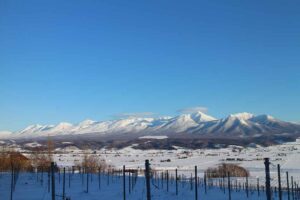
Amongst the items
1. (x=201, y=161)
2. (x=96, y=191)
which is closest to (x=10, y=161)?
(x=96, y=191)

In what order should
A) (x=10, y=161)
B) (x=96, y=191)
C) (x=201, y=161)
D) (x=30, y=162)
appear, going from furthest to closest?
(x=201, y=161) < (x=30, y=162) < (x=10, y=161) < (x=96, y=191)

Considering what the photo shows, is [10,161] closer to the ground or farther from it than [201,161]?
farther from it

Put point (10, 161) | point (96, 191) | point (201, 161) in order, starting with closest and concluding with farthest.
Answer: point (96, 191)
point (10, 161)
point (201, 161)

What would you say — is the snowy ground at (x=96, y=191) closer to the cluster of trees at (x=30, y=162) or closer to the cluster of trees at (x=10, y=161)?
the cluster of trees at (x=30, y=162)

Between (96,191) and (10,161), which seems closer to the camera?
(96,191)

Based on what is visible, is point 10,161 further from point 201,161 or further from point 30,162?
point 201,161

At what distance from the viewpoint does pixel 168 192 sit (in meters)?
41.6

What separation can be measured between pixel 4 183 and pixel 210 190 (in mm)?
20175

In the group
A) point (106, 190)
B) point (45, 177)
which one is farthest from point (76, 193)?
point (45, 177)

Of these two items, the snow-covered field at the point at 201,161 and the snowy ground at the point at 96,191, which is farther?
the snow-covered field at the point at 201,161

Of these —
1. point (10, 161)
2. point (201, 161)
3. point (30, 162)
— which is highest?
point (10, 161)

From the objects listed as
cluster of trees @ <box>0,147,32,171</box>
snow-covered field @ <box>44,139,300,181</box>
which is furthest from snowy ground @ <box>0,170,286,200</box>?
snow-covered field @ <box>44,139,300,181</box>

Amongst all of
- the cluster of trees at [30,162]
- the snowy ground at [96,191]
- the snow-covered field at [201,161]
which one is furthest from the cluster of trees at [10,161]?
the snow-covered field at [201,161]

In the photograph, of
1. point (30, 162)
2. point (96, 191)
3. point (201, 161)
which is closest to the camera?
point (96, 191)
